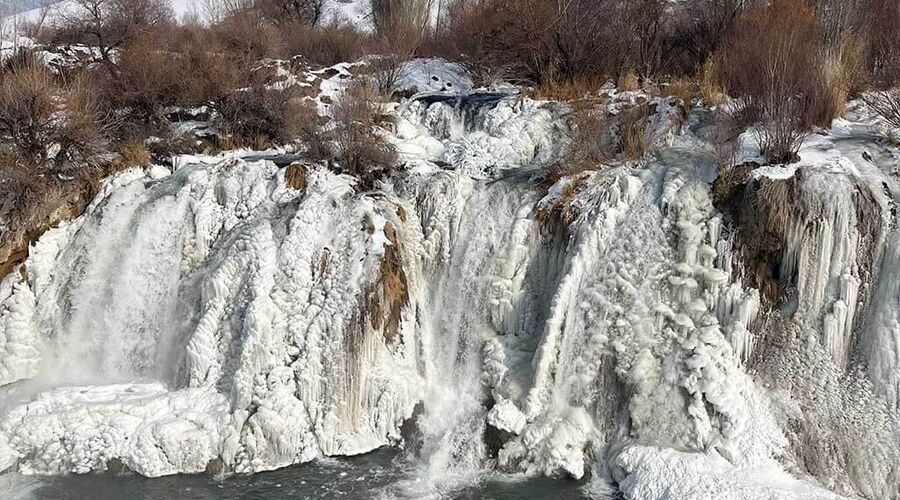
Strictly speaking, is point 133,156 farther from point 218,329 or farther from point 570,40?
point 570,40

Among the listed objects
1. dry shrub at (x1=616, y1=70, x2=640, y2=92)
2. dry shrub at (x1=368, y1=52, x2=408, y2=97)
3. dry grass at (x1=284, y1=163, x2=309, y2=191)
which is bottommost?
dry grass at (x1=284, y1=163, x2=309, y2=191)

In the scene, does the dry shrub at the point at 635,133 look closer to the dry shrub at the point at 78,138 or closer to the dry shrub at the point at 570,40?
the dry shrub at the point at 570,40

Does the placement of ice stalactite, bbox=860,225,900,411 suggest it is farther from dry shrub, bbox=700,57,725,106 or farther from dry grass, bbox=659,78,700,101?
dry grass, bbox=659,78,700,101

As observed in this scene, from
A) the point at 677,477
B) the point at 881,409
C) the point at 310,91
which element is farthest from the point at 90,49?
the point at 881,409

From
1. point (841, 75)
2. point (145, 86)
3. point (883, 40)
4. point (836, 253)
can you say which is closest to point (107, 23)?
point (145, 86)

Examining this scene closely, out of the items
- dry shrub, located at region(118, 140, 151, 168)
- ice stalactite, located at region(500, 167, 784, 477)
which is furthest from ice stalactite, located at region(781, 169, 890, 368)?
dry shrub, located at region(118, 140, 151, 168)

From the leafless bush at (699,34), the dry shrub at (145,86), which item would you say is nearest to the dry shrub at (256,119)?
the dry shrub at (145,86)
